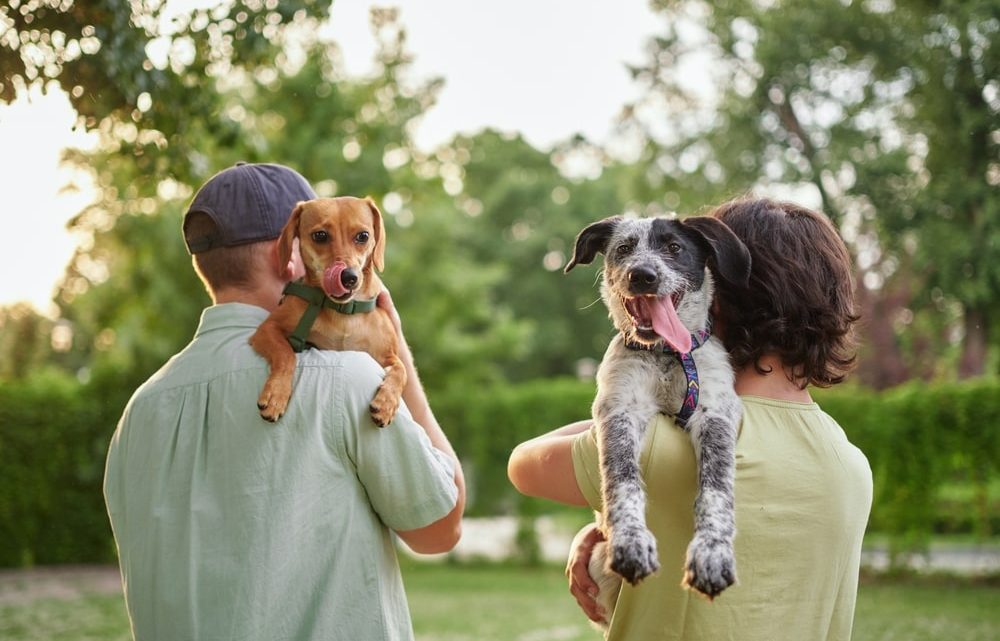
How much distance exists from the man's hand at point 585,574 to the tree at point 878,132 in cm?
1559

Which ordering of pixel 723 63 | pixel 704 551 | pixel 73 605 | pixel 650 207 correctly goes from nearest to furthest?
1. pixel 704 551
2. pixel 73 605
3. pixel 723 63
4. pixel 650 207

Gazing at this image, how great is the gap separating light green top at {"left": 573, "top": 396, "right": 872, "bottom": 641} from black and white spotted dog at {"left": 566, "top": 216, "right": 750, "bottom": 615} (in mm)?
69

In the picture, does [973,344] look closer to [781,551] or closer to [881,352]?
[881,352]

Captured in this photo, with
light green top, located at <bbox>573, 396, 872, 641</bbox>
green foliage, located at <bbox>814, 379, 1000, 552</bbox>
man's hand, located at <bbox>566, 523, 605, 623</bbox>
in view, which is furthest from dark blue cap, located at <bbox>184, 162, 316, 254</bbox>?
green foliage, located at <bbox>814, 379, 1000, 552</bbox>

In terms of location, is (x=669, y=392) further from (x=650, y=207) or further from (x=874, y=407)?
(x=650, y=207)

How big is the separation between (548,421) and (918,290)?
24.8 ft

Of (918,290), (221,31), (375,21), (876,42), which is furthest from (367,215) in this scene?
(876,42)

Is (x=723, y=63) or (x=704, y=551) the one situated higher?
(x=723, y=63)

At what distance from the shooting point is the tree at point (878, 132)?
17.0 meters

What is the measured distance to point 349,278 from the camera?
2975 millimetres

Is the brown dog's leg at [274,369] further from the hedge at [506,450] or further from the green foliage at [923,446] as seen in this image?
the hedge at [506,450]

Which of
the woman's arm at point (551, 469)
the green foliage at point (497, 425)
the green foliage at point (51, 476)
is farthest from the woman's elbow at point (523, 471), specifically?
the green foliage at point (51, 476)

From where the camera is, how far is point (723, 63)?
21.7 metres

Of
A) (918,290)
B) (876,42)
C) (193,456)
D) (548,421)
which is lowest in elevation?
(548,421)
